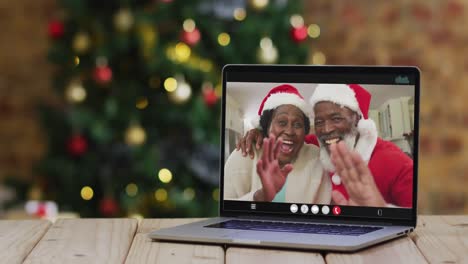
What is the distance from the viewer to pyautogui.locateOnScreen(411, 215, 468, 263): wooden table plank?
3.27 ft

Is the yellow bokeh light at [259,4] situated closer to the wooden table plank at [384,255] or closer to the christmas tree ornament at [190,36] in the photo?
the christmas tree ornament at [190,36]

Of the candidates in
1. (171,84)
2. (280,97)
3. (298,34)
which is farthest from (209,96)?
(280,97)

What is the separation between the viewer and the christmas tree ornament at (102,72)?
2.99m

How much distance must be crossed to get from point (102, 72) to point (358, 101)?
1940mm

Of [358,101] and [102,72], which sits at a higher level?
[102,72]

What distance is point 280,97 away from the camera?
1.18 m

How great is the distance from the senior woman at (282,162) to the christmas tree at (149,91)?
1763 mm

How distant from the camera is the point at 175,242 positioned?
1.06m

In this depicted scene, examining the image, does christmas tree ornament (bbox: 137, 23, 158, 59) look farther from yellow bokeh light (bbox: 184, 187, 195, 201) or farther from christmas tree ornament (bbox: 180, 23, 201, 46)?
yellow bokeh light (bbox: 184, 187, 195, 201)

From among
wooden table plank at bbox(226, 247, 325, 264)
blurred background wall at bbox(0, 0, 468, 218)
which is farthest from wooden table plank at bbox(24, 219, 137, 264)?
blurred background wall at bbox(0, 0, 468, 218)

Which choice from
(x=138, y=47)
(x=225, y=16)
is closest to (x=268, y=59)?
(x=225, y=16)

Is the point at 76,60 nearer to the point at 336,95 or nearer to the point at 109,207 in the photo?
the point at 109,207

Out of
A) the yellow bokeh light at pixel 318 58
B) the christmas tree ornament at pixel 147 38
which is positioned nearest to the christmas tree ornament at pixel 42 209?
the christmas tree ornament at pixel 147 38

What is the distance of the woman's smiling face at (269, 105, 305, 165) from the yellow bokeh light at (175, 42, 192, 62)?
1803mm
